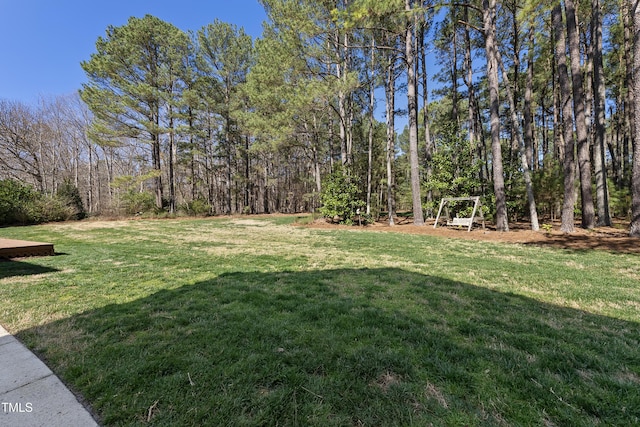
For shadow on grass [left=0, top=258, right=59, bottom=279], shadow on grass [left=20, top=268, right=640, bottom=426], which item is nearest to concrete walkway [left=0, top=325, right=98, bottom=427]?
shadow on grass [left=20, top=268, right=640, bottom=426]

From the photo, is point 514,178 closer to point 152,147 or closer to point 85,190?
point 152,147

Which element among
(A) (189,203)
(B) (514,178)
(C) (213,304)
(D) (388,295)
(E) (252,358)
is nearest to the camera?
(E) (252,358)

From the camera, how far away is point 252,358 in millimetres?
1907

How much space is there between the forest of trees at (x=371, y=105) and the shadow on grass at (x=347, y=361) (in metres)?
7.79

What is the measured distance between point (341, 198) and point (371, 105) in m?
6.66

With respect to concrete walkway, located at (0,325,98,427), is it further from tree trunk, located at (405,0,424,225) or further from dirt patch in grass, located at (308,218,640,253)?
tree trunk, located at (405,0,424,225)

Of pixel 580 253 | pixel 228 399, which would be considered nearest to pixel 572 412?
pixel 228 399

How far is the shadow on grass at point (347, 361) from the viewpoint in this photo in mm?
1430

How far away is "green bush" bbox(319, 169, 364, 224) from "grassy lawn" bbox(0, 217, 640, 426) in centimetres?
811

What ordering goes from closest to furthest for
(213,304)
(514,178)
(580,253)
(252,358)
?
(252,358)
(213,304)
(580,253)
(514,178)

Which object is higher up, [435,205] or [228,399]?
[435,205]

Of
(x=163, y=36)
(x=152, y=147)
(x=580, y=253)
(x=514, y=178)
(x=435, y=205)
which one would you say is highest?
(x=163, y=36)

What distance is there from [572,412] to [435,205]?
37.8ft

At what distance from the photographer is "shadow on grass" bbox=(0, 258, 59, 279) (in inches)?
173
